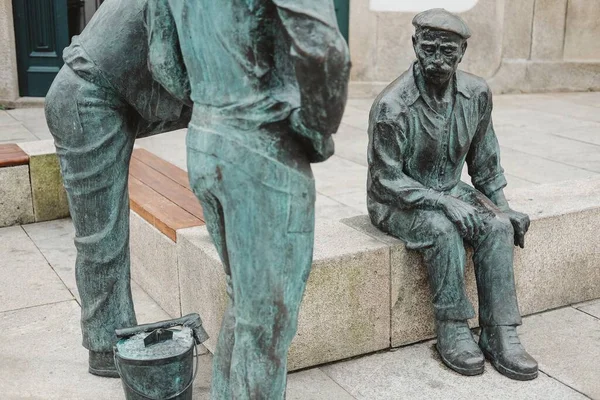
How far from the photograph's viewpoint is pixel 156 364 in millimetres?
3258

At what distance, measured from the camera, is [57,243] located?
5.71 meters

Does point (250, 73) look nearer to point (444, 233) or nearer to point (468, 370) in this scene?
point (444, 233)

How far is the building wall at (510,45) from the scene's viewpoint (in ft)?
35.0

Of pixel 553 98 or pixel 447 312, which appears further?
pixel 553 98

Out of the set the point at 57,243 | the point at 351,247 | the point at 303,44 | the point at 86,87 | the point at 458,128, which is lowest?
the point at 57,243

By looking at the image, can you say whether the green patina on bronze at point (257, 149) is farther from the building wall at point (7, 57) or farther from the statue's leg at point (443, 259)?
the building wall at point (7, 57)

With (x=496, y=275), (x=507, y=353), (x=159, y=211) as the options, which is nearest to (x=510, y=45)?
(x=159, y=211)

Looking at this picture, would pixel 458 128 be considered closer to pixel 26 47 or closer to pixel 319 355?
pixel 319 355

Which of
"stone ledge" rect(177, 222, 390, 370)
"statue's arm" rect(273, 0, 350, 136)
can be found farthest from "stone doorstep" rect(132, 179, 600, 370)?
"statue's arm" rect(273, 0, 350, 136)

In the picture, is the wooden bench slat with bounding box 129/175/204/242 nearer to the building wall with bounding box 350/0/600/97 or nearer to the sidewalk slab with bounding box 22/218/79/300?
the sidewalk slab with bounding box 22/218/79/300

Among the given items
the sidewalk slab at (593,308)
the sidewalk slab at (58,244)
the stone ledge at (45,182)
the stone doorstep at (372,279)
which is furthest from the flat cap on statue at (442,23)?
the stone ledge at (45,182)

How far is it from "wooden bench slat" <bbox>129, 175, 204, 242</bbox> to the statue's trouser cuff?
184 centimetres

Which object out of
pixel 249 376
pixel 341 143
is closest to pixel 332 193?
pixel 341 143

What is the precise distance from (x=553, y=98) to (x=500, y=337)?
7478mm
